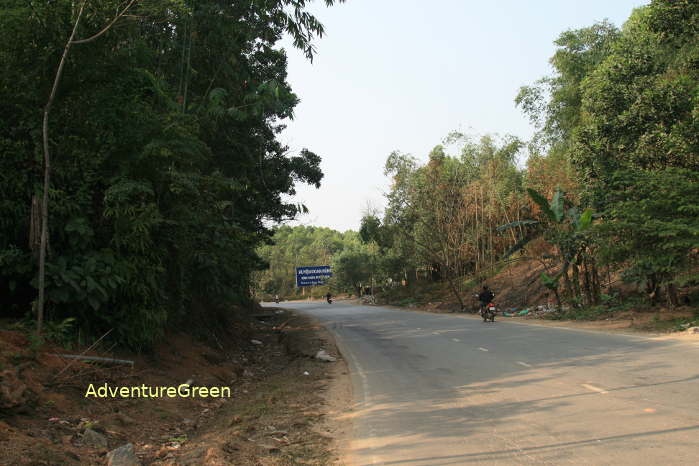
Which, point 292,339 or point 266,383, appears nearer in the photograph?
point 266,383

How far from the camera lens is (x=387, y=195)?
41.6m

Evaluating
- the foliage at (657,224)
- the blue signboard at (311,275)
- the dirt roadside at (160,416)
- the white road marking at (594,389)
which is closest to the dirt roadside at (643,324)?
the foliage at (657,224)

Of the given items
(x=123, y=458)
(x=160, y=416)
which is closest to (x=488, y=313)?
(x=160, y=416)

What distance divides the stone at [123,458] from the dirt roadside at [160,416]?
0.09 ft

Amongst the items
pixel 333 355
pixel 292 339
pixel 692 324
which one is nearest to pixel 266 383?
pixel 333 355

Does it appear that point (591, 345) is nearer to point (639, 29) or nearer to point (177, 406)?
point (177, 406)

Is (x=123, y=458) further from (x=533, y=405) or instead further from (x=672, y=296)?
(x=672, y=296)

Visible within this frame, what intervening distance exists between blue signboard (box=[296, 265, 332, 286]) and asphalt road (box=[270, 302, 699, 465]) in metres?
53.2

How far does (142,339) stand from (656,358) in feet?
29.8

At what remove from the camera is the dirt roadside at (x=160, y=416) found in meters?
5.36

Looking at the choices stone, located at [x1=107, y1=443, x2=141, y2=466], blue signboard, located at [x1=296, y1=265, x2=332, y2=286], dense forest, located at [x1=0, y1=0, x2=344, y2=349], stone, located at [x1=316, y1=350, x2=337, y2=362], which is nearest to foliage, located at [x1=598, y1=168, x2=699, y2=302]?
stone, located at [x1=316, y1=350, x2=337, y2=362]

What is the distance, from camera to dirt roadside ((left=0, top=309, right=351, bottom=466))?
5.36 m

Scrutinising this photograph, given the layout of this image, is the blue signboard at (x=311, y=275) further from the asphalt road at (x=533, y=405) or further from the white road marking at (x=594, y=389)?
the white road marking at (x=594, y=389)

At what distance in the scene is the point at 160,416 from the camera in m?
7.46
